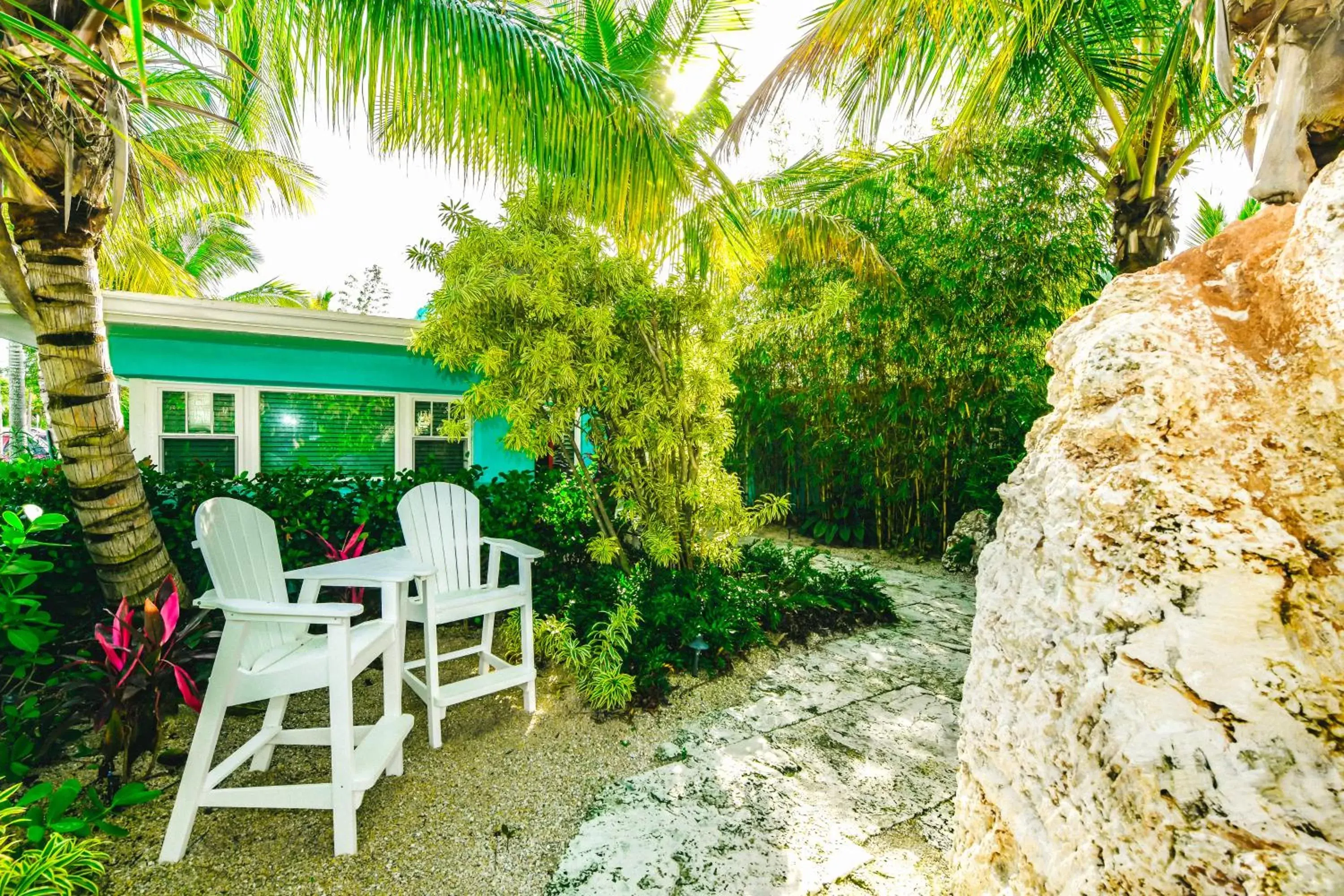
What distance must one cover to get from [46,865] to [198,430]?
456cm

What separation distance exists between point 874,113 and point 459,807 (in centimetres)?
415

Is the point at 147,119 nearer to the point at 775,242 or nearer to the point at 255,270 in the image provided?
the point at 775,242

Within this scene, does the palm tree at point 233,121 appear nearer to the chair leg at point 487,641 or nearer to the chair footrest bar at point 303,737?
the chair footrest bar at point 303,737

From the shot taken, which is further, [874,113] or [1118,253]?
[1118,253]

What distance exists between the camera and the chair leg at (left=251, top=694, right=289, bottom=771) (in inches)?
79.9

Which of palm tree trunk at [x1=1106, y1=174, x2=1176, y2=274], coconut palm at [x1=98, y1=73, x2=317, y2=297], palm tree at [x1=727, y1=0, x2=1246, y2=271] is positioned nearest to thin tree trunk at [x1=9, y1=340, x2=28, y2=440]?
coconut palm at [x1=98, y1=73, x2=317, y2=297]

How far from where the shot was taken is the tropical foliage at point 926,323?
15.7 feet

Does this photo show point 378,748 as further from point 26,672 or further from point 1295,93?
point 1295,93

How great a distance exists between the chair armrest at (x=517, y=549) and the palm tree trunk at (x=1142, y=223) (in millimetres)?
4367

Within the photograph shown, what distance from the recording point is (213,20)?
10.6 feet

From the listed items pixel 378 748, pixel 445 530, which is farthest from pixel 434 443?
pixel 378 748

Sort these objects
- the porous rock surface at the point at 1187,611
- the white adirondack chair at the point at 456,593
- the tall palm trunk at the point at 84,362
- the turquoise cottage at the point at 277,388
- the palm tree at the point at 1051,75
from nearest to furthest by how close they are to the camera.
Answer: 1. the porous rock surface at the point at 1187,611
2. the tall palm trunk at the point at 84,362
3. the white adirondack chair at the point at 456,593
4. the palm tree at the point at 1051,75
5. the turquoise cottage at the point at 277,388

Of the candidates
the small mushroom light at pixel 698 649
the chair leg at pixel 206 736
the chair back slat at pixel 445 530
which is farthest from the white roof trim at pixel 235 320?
the small mushroom light at pixel 698 649

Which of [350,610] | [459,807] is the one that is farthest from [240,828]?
[350,610]
